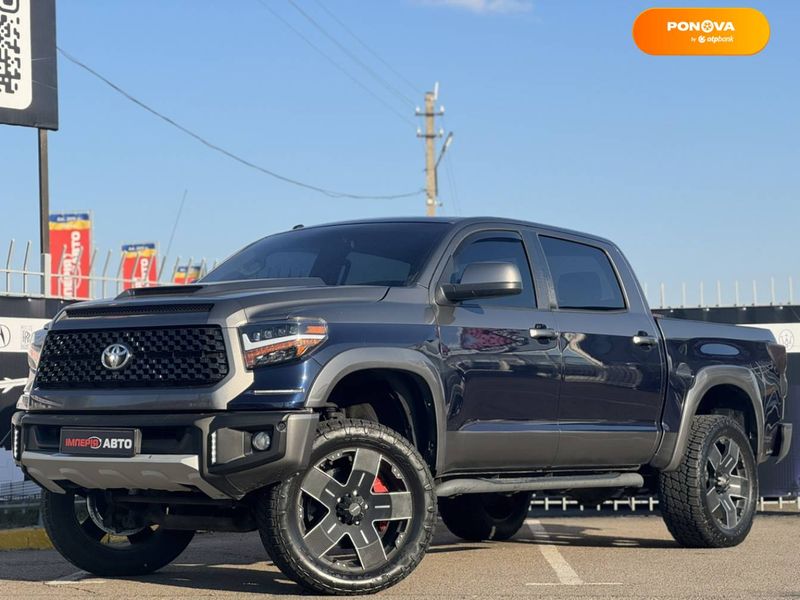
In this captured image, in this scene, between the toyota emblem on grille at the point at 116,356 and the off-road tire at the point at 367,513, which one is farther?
the toyota emblem on grille at the point at 116,356

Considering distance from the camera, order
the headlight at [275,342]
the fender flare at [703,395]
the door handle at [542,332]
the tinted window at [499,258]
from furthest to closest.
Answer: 1. the fender flare at [703,395]
2. the door handle at [542,332]
3. the tinted window at [499,258]
4. the headlight at [275,342]

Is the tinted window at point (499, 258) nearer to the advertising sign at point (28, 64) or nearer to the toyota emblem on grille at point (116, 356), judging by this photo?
the toyota emblem on grille at point (116, 356)

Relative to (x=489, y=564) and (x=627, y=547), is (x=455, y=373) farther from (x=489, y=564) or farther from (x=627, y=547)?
(x=627, y=547)

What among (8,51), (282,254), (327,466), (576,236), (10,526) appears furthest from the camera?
(8,51)

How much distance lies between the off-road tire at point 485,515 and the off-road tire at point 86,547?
2696 mm

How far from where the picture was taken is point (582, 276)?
336 inches

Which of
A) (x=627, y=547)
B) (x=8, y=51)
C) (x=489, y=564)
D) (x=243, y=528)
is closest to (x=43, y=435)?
(x=243, y=528)

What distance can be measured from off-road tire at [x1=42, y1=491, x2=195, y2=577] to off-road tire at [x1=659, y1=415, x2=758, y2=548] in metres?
3.47

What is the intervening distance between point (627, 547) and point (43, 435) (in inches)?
171

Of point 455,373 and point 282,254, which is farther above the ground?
point 282,254

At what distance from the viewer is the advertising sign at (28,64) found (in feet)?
57.5

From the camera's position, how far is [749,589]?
6.81m

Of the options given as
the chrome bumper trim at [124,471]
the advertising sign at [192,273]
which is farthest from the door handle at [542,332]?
the advertising sign at [192,273]

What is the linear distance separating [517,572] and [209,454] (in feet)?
7.71
